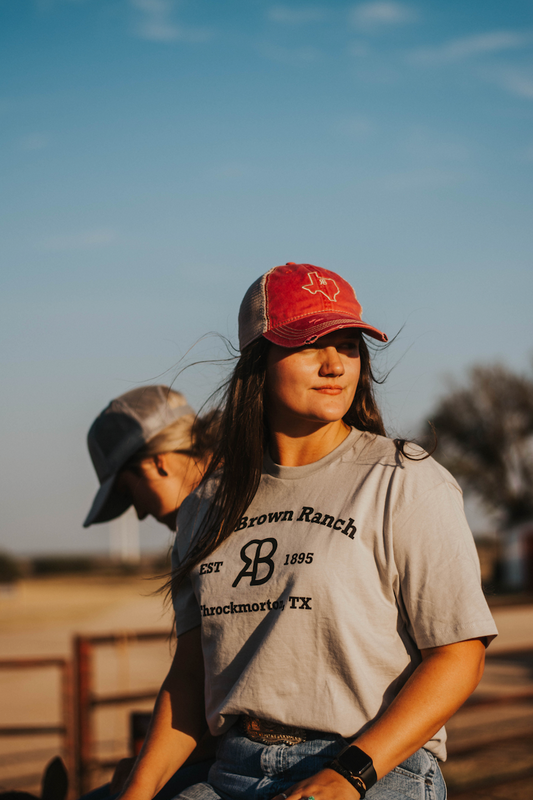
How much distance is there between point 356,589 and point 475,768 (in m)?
5.01

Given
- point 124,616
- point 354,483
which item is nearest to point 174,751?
point 354,483

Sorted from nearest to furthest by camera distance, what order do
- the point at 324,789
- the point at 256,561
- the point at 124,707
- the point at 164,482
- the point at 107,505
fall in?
1. the point at 324,789
2. the point at 256,561
3. the point at 164,482
4. the point at 107,505
5. the point at 124,707

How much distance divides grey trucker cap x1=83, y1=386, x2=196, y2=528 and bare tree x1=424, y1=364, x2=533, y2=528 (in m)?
37.2

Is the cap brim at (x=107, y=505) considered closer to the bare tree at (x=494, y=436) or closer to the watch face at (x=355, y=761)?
the watch face at (x=355, y=761)

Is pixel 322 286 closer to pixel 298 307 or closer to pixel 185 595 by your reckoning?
pixel 298 307

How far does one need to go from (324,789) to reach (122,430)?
154 centimetres

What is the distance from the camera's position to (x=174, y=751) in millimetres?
1813

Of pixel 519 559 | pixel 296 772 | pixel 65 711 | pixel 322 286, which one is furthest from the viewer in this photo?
pixel 519 559

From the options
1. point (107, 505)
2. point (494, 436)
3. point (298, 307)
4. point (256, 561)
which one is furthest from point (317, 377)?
point (494, 436)

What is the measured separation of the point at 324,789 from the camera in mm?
1329

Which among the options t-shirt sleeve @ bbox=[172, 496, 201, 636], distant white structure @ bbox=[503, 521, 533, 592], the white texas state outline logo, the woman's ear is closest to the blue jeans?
t-shirt sleeve @ bbox=[172, 496, 201, 636]

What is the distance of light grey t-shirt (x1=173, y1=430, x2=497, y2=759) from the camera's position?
1.50m

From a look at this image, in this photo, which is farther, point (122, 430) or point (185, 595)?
point (122, 430)

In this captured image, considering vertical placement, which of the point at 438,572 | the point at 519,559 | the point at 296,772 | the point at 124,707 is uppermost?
the point at 438,572
